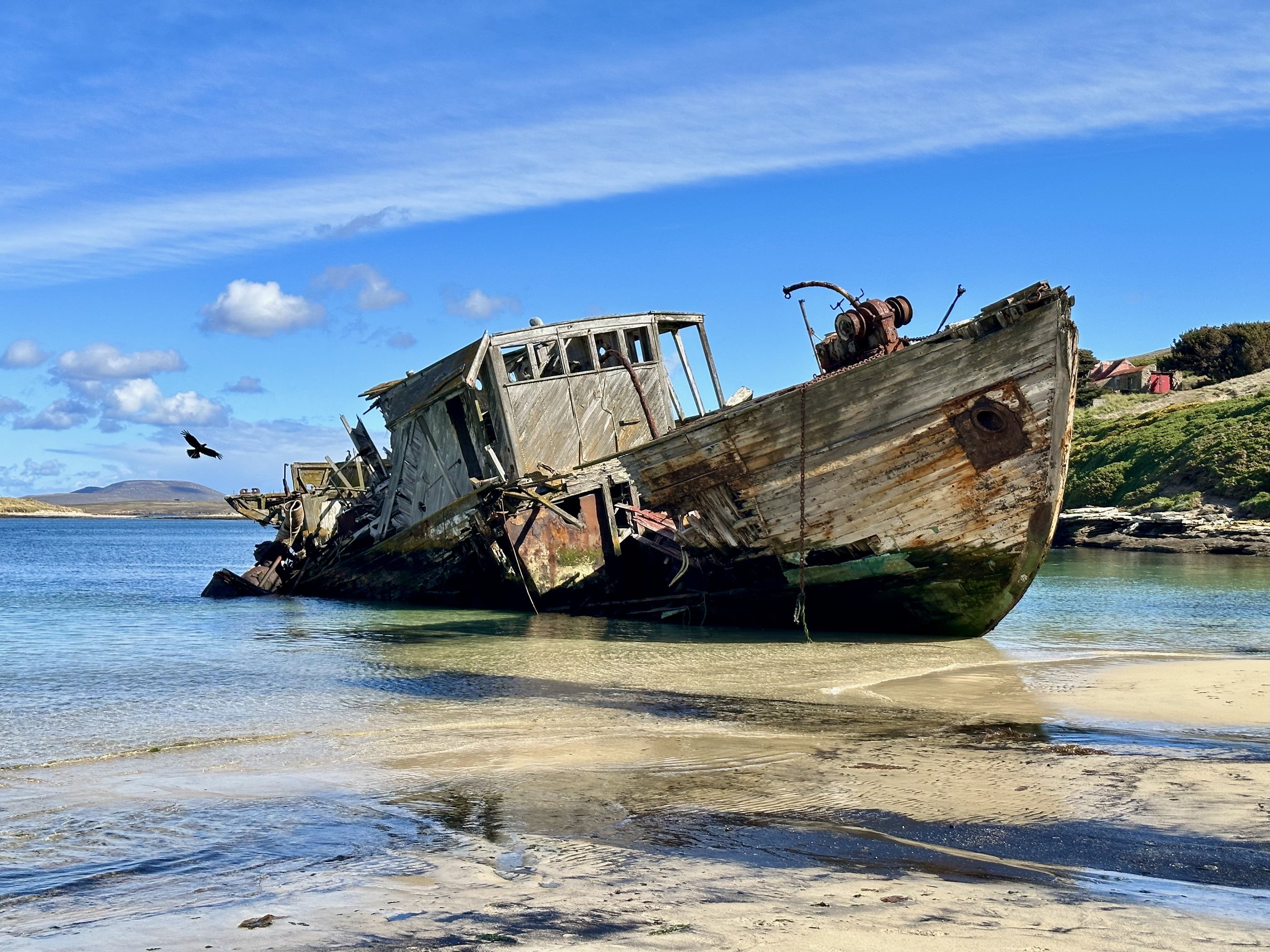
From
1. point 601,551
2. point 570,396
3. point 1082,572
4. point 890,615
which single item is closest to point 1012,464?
point 890,615

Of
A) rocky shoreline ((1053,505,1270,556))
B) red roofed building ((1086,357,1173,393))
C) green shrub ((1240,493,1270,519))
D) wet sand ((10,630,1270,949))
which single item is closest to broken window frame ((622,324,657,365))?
wet sand ((10,630,1270,949))

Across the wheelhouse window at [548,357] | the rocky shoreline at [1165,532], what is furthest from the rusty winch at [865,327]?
the rocky shoreline at [1165,532]

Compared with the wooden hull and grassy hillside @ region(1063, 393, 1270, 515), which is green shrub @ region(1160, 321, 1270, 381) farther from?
the wooden hull

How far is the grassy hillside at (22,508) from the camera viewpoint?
169 metres

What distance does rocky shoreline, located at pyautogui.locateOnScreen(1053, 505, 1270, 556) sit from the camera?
93.5 ft

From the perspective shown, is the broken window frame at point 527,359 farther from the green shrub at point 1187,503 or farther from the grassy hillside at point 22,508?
the grassy hillside at point 22,508

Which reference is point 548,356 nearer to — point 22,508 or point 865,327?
point 865,327

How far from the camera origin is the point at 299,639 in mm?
15859

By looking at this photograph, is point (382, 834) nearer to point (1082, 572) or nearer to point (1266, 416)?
point (1082, 572)

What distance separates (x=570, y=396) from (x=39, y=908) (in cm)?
1355

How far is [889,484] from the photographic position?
40.3 feet

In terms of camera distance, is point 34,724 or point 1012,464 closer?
point 34,724

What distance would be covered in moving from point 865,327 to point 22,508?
185m

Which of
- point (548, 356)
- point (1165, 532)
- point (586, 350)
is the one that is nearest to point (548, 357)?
point (548, 356)
